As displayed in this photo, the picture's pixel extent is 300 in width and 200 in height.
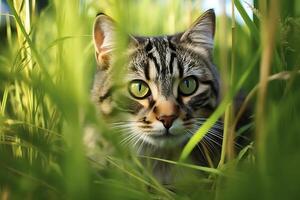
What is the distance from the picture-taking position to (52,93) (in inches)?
18.7

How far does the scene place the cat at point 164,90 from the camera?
1.14m

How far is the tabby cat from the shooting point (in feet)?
3.74

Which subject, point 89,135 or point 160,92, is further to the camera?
point 160,92

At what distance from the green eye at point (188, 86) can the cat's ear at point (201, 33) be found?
0.44 ft

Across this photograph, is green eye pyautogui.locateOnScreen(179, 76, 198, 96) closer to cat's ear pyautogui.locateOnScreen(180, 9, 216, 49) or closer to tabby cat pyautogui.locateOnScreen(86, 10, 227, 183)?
tabby cat pyautogui.locateOnScreen(86, 10, 227, 183)

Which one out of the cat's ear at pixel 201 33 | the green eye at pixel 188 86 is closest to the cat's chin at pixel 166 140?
the green eye at pixel 188 86

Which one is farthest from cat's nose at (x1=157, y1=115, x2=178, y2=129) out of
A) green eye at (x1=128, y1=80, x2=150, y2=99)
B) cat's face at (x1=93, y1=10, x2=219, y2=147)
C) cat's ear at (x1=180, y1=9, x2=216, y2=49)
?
cat's ear at (x1=180, y1=9, x2=216, y2=49)

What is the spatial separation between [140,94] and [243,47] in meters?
0.35

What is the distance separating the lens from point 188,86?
1.26 m

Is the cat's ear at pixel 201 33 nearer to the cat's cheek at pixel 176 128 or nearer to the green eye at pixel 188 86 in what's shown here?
the green eye at pixel 188 86

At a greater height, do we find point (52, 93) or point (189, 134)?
point (52, 93)

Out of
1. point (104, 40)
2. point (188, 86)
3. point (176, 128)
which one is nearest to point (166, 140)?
point (176, 128)

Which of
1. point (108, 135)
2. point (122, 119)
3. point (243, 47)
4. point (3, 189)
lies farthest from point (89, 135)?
point (243, 47)

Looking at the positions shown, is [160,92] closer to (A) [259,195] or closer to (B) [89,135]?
(B) [89,135]
